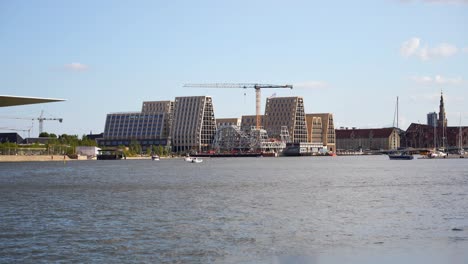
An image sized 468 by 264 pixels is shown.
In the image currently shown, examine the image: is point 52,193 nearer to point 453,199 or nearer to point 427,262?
point 453,199

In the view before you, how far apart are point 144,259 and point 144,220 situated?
10192 millimetres

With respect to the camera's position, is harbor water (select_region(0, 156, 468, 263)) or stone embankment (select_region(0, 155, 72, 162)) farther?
stone embankment (select_region(0, 155, 72, 162))

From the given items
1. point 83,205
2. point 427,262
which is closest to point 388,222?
point 427,262

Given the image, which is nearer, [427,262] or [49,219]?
[427,262]

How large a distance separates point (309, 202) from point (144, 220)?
1219 centimetres

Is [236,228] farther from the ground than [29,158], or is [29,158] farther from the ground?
[29,158]

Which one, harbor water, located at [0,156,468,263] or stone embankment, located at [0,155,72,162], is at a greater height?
stone embankment, located at [0,155,72,162]

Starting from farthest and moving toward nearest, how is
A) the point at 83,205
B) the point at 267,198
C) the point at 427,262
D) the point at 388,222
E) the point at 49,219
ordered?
the point at 267,198 < the point at 83,205 < the point at 49,219 < the point at 388,222 < the point at 427,262

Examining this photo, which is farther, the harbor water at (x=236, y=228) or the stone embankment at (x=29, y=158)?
the stone embankment at (x=29, y=158)

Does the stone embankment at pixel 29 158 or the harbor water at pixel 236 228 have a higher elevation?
the stone embankment at pixel 29 158

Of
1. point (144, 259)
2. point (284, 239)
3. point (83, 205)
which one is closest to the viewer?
point (144, 259)

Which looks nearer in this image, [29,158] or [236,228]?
[236,228]

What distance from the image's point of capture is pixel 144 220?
31.2m

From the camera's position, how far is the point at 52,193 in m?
49.7
